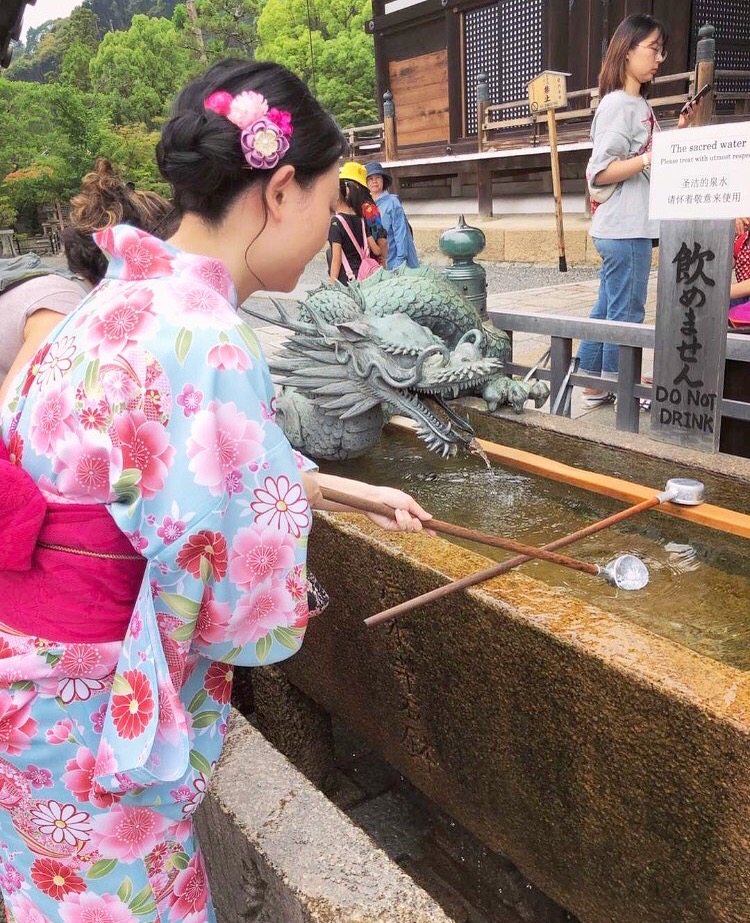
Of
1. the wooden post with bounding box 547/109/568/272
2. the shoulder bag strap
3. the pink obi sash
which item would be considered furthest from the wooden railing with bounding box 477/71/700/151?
the pink obi sash

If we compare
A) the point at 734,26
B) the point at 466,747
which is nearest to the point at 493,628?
the point at 466,747

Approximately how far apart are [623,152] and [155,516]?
3.89 metres

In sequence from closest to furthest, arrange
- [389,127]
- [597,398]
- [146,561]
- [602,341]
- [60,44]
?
[146,561] < [602,341] < [597,398] < [389,127] < [60,44]

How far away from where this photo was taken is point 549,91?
8.33 metres

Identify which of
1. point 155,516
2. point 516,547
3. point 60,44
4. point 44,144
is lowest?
point 516,547

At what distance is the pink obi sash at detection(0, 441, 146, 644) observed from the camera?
3.22ft

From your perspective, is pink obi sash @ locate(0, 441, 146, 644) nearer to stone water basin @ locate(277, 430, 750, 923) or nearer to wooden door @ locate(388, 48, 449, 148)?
stone water basin @ locate(277, 430, 750, 923)

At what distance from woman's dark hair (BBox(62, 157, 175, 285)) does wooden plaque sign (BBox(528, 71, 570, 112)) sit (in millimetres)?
7281

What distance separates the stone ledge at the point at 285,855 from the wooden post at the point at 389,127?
16111mm

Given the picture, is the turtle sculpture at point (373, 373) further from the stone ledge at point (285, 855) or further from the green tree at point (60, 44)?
the green tree at point (60, 44)

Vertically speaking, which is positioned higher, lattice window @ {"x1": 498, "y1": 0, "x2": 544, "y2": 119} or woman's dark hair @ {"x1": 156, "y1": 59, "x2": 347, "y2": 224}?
lattice window @ {"x1": 498, "y1": 0, "x2": 544, "y2": 119}

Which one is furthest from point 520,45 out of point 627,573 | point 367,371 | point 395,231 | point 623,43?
point 627,573

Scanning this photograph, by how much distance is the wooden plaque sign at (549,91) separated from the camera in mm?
8227

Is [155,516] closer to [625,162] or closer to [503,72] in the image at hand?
[625,162]
